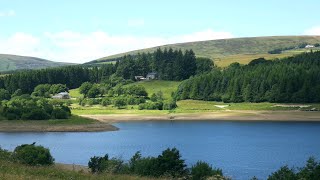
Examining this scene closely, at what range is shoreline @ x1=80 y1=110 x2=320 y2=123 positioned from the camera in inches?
4902

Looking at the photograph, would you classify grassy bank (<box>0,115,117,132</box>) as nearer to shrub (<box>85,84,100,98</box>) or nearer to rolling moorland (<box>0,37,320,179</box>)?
rolling moorland (<box>0,37,320,179</box>)

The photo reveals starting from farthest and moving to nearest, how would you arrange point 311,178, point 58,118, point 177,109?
point 177,109 < point 58,118 < point 311,178

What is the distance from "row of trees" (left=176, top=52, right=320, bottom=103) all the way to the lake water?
29.0 metres

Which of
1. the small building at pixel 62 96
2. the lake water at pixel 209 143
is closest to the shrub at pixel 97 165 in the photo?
the lake water at pixel 209 143

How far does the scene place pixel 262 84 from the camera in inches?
5817

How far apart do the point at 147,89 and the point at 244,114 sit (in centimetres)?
5252

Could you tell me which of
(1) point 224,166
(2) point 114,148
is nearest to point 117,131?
(2) point 114,148

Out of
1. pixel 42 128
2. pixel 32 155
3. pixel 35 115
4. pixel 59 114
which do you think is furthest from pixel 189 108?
pixel 32 155

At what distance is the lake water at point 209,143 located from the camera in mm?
57750

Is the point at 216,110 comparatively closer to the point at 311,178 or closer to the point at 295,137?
the point at 295,137

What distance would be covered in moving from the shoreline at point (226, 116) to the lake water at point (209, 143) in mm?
7358

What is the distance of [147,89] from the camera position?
577 ft

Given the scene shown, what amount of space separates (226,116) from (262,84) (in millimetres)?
23932

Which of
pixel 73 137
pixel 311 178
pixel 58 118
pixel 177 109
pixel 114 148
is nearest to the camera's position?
pixel 311 178
